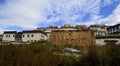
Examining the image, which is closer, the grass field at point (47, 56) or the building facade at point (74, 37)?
the grass field at point (47, 56)

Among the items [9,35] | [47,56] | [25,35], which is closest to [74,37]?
[47,56]

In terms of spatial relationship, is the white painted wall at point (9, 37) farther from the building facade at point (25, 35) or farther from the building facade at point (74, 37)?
the building facade at point (74, 37)

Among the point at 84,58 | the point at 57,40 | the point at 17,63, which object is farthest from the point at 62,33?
the point at 17,63

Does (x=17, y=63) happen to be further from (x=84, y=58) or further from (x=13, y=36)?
(x=13, y=36)

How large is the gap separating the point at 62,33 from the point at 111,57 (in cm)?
2882

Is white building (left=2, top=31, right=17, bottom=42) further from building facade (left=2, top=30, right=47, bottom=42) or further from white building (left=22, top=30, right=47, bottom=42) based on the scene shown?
white building (left=22, top=30, right=47, bottom=42)

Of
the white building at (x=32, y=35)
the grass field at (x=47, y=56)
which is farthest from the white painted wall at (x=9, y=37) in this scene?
the grass field at (x=47, y=56)

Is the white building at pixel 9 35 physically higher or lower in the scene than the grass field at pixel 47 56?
higher

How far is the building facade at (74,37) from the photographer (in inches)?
1447

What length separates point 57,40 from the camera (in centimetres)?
3784

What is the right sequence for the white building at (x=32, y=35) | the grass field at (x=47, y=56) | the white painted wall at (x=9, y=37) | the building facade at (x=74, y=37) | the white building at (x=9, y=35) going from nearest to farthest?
the grass field at (x=47, y=56) → the building facade at (x=74, y=37) → the white building at (x=32, y=35) → the white painted wall at (x=9, y=37) → the white building at (x=9, y=35)

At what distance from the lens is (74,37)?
37125 mm

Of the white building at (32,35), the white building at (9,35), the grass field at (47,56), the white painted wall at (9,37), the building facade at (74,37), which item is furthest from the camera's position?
the white building at (9,35)

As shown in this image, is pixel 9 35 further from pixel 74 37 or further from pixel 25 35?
pixel 74 37
